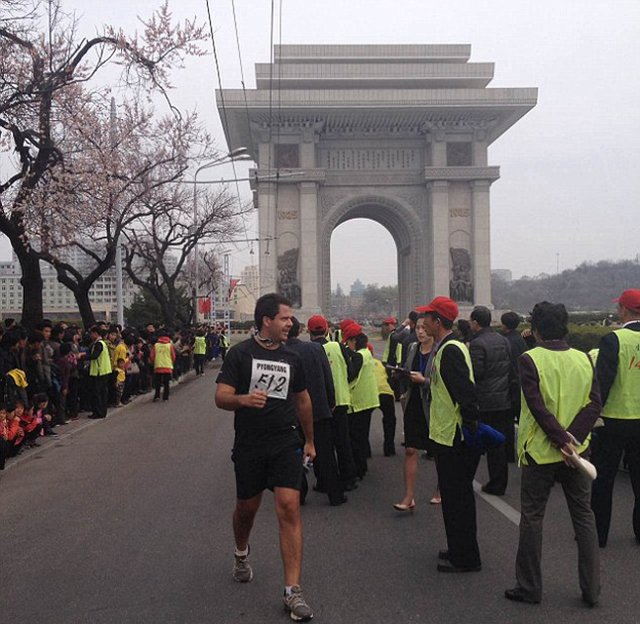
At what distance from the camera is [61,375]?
493 inches

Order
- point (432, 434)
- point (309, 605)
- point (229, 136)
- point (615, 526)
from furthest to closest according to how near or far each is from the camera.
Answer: point (229, 136)
point (615, 526)
point (432, 434)
point (309, 605)

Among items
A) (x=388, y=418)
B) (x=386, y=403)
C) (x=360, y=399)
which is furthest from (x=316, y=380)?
(x=388, y=418)

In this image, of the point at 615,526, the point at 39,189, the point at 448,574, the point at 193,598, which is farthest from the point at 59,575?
the point at 39,189

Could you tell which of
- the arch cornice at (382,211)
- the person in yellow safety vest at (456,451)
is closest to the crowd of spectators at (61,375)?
the person in yellow safety vest at (456,451)

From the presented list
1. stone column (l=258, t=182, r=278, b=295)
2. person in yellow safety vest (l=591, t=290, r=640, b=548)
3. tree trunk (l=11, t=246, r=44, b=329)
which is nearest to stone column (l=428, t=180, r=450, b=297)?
stone column (l=258, t=182, r=278, b=295)

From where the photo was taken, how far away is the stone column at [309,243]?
43.8 m

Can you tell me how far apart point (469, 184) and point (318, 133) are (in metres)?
9.70

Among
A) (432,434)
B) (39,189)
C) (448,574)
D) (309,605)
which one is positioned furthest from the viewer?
(39,189)

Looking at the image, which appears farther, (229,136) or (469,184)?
(229,136)

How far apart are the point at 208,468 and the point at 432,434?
14.7ft

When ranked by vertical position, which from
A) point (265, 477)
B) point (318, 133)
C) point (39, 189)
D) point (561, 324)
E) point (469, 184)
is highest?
point (318, 133)

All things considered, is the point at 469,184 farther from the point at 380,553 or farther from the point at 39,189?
the point at 380,553

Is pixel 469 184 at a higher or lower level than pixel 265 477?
higher

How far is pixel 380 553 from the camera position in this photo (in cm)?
561
